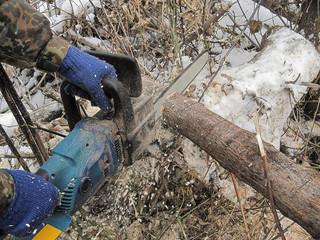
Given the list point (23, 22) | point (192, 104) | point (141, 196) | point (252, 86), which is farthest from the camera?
point (252, 86)

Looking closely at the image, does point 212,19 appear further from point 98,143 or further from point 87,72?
point 98,143

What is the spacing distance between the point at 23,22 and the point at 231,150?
55.0 inches

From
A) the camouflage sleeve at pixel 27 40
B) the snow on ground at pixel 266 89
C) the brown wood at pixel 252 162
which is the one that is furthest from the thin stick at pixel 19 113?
the snow on ground at pixel 266 89

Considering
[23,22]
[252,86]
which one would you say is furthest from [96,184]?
[252,86]

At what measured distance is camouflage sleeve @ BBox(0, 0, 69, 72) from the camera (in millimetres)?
1245

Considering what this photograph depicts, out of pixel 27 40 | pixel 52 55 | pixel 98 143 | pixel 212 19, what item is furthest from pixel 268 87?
pixel 27 40

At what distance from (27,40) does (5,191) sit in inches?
30.8

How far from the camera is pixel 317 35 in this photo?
2.53 meters

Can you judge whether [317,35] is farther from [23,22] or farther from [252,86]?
[23,22]

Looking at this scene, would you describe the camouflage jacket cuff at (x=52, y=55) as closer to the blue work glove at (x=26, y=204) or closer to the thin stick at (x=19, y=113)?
the thin stick at (x=19, y=113)

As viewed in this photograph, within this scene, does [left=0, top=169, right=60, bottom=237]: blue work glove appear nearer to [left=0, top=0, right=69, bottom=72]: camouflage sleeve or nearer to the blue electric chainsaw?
the blue electric chainsaw

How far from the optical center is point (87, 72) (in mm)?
1362

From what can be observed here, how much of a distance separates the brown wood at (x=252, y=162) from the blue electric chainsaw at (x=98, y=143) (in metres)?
0.28

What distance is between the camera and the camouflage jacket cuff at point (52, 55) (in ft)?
4.56
